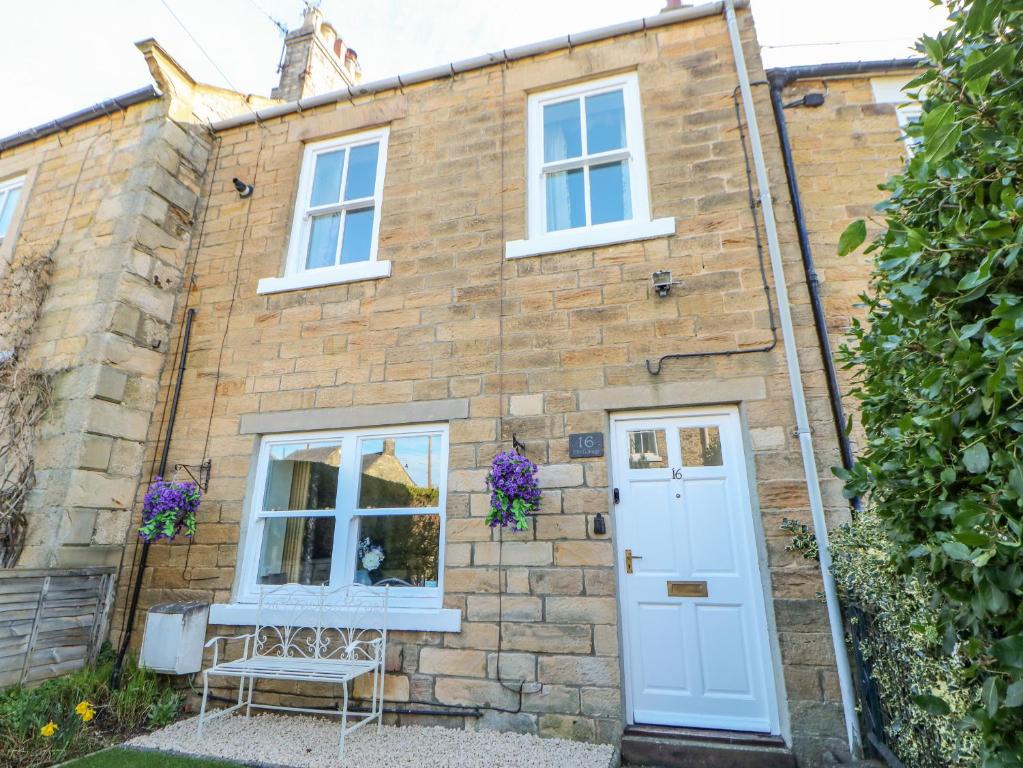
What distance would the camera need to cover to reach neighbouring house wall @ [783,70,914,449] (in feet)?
15.0

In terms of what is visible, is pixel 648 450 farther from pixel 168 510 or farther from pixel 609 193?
pixel 168 510

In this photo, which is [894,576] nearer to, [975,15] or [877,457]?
[877,457]

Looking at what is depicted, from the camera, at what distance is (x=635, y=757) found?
3.47 meters

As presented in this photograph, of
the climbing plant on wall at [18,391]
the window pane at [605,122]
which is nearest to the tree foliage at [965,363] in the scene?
the window pane at [605,122]

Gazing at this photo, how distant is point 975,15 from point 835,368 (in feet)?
10.2

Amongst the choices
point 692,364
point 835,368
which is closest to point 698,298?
point 692,364

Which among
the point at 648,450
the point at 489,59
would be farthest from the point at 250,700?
the point at 489,59

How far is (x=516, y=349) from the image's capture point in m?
4.57

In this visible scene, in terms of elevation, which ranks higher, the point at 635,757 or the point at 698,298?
the point at 698,298

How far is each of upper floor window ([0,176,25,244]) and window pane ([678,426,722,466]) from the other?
322 inches

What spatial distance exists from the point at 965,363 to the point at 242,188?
6402 millimetres

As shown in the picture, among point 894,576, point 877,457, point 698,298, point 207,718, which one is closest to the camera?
point 877,457

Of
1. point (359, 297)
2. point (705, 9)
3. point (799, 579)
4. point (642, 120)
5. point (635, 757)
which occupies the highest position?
point (705, 9)

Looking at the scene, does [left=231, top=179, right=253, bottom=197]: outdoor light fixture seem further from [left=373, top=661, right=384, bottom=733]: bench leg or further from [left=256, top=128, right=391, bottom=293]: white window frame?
[left=373, top=661, right=384, bottom=733]: bench leg
